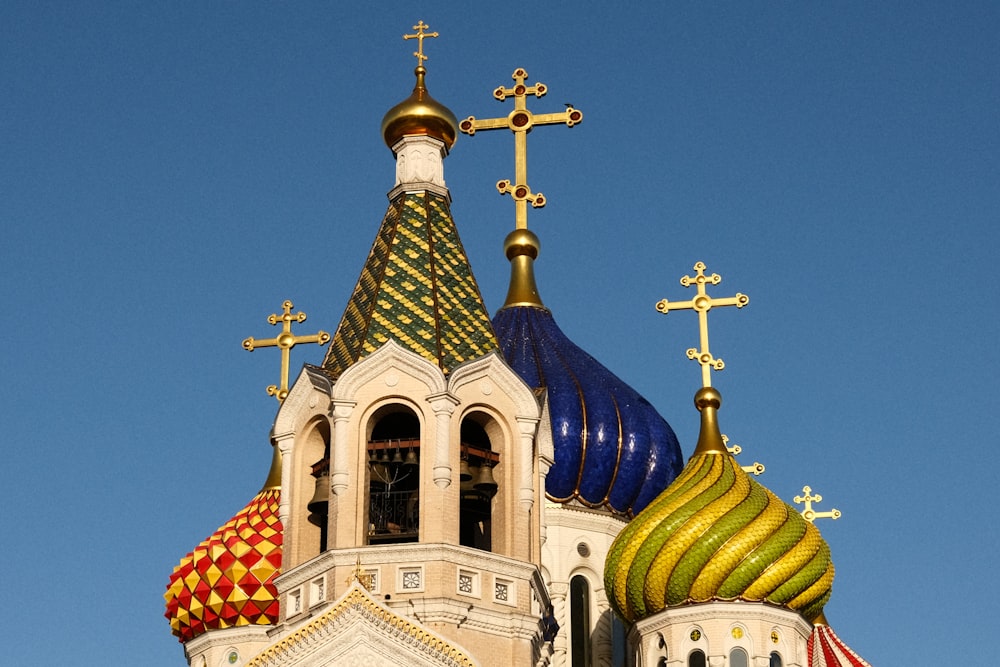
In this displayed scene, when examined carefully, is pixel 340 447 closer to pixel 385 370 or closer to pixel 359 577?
pixel 385 370

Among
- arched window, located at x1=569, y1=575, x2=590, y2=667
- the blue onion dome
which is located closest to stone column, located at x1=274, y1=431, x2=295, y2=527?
the blue onion dome

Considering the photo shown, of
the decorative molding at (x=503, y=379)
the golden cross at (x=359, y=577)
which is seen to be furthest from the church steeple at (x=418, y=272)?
the golden cross at (x=359, y=577)

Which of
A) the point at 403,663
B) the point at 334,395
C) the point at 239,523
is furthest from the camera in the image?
the point at 239,523

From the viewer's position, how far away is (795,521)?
61.6 feet

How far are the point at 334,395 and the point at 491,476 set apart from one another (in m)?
1.33

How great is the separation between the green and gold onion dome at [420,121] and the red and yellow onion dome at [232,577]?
376 cm

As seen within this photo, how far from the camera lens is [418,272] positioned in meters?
16.8

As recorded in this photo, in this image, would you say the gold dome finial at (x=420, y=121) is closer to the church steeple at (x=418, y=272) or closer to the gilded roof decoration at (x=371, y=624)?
the church steeple at (x=418, y=272)

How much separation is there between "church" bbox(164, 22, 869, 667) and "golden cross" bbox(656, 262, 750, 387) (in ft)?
0.07

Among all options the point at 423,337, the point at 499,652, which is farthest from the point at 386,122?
the point at 499,652

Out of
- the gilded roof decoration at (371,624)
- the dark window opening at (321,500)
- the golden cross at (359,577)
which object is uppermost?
the dark window opening at (321,500)

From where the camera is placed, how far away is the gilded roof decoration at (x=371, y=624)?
14281mm

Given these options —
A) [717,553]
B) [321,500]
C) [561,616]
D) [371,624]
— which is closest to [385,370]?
[321,500]

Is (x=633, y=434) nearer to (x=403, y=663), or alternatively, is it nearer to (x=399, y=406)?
(x=399, y=406)
